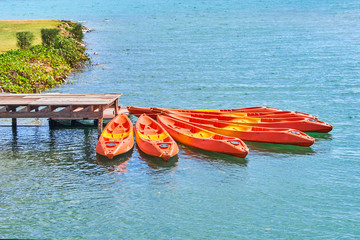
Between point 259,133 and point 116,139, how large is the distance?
769 cm

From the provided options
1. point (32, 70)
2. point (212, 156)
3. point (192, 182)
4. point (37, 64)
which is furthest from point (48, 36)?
point (192, 182)

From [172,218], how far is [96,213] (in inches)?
118

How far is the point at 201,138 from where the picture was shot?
25781 millimetres

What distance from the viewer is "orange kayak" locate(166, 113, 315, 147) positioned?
26.4 meters

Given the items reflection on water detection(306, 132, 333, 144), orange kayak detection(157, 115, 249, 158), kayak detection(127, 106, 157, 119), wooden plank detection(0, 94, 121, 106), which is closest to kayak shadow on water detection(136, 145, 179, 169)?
orange kayak detection(157, 115, 249, 158)

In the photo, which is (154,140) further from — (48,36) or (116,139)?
→ (48,36)

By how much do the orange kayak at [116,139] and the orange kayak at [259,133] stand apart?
392cm

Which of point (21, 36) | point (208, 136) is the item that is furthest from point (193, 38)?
point (208, 136)

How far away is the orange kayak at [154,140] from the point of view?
79.3ft

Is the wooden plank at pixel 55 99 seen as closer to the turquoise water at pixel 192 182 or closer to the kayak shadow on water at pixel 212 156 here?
the turquoise water at pixel 192 182

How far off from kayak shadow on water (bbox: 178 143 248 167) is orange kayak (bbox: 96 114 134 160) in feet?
9.63

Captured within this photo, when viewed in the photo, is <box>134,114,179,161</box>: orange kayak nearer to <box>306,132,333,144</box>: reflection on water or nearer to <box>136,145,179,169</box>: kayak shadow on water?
<box>136,145,179,169</box>: kayak shadow on water

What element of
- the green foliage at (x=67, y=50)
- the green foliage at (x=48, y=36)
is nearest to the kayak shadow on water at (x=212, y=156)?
the green foliage at (x=67, y=50)

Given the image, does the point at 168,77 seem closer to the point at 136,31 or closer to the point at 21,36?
the point at 21,36
